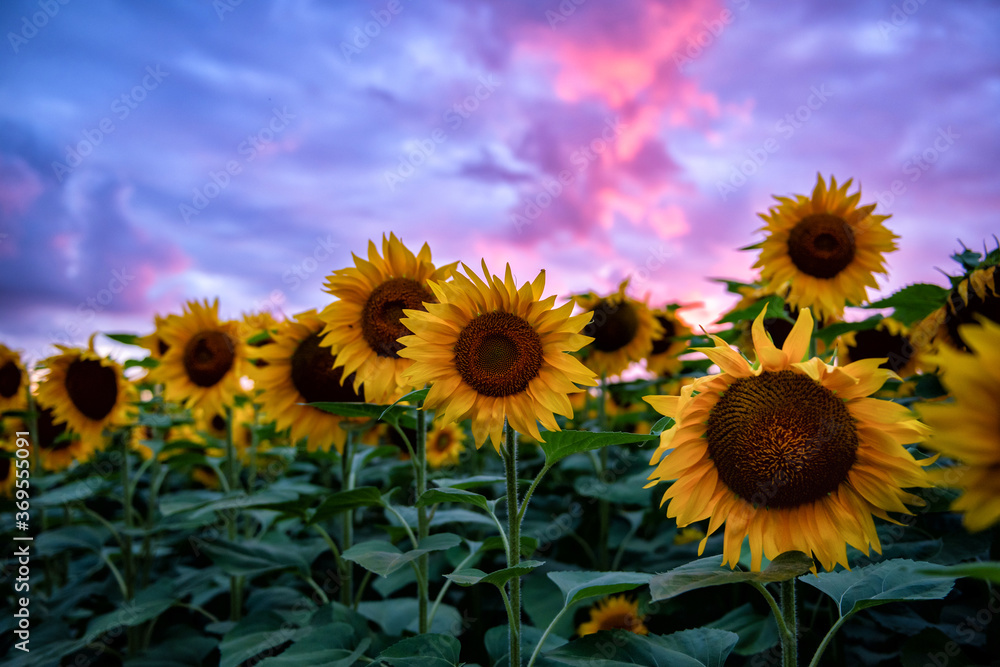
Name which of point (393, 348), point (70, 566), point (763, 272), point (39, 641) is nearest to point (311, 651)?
point (393, 348)

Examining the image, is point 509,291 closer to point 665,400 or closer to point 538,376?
point 538,376

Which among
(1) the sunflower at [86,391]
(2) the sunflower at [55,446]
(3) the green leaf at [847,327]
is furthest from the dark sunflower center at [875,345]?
(2) the sunflower at [55,446]

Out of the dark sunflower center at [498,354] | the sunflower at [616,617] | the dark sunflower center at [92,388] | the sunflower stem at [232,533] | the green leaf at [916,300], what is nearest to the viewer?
the dark sunflower center at [498,354]

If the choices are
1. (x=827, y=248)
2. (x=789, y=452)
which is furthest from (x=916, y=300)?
(x=789, y=452)

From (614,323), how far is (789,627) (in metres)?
3.76

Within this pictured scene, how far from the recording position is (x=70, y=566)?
17.5 feet

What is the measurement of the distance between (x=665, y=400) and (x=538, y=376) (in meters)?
0.45

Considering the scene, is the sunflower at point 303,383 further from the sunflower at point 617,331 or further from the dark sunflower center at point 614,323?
the dark sunflower center at point 614,323

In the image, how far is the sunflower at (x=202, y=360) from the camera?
3992mm

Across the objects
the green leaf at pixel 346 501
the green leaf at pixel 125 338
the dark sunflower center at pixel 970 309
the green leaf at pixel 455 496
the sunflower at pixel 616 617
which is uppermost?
Answer: the green leaf at pixel 125 338

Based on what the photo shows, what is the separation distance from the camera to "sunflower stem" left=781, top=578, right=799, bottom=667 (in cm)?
157

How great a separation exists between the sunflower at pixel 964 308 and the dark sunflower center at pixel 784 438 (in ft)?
3.31

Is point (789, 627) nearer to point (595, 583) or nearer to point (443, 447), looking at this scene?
point (595, 583)

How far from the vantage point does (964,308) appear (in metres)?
2.40
